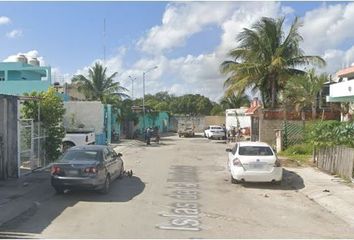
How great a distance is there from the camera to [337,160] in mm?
18875

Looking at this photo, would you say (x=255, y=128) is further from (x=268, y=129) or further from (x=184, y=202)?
(x=184, y=202)

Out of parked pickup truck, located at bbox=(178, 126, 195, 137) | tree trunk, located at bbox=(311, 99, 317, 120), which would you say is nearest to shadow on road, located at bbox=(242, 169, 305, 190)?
tree trunk, located at bbox=(311, 99, 317, 120)

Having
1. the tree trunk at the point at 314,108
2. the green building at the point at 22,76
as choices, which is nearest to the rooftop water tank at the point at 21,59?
the green building at the point at 22,76

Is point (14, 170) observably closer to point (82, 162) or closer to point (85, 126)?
point (82, 162)

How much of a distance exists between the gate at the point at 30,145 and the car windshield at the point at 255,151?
7835 millimetres

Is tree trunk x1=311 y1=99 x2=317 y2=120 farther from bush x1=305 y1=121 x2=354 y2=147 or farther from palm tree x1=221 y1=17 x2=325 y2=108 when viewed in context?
bush x1=305 y1=121 x2=354 y2=147

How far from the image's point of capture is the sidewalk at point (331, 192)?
12827 mm

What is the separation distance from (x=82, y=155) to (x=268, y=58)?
24817 mm

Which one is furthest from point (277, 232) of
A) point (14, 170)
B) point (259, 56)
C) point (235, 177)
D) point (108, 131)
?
point (108, 131)

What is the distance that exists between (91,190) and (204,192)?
349 centimetres

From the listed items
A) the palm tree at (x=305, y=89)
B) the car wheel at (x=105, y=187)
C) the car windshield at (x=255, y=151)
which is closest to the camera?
the car wheel at (x=105, y=187)

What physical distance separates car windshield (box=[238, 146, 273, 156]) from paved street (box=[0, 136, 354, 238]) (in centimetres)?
108

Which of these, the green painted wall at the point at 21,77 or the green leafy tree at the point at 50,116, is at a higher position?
the green painted wall at the point at 21,77

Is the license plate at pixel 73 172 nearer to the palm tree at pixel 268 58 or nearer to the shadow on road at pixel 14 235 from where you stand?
the shadow on road at pixel 14 235
